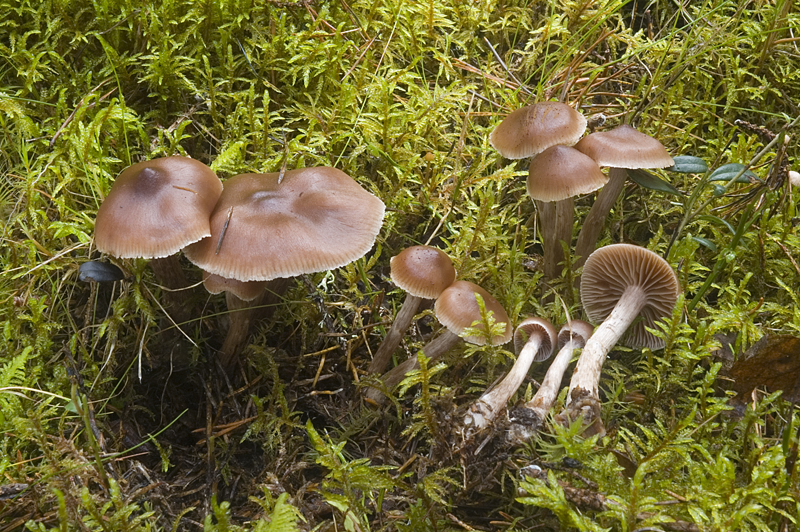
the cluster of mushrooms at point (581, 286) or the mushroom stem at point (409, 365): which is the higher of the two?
the cluster of mushrooms at point (581, 286)

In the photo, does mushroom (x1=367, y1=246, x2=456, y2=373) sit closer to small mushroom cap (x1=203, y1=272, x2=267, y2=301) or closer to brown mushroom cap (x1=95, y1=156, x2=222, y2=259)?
small mushroom cap (x1=203, y1=272, x2=267, y2=301)

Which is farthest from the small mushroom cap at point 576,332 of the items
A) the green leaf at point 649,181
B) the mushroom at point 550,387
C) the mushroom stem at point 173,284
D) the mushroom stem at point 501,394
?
the mushroom stem at point 173,284

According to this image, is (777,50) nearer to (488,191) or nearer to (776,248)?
(776,248)

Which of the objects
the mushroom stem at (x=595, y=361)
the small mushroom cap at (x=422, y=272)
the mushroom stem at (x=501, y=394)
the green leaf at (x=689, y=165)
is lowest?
the mushroom stem at (x=501, y=394)

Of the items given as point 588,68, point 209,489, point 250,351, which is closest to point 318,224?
point 250,351

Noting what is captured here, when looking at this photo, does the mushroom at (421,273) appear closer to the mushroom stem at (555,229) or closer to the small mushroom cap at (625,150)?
the mushroom stem at (555,229)

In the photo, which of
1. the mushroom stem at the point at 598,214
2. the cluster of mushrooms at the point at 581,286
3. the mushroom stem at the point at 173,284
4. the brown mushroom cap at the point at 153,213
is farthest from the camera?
the mushroom stem at the point at 598,214
